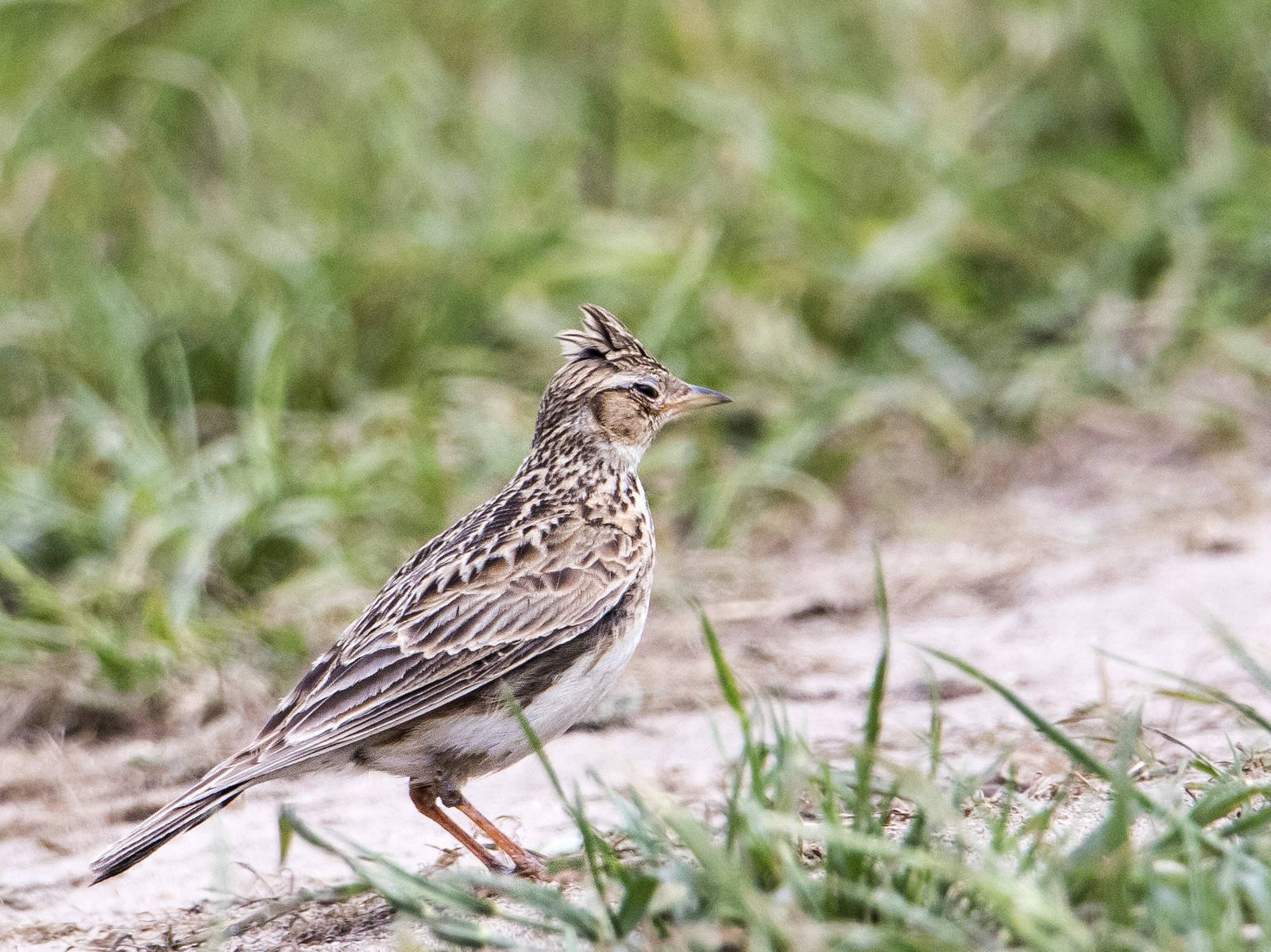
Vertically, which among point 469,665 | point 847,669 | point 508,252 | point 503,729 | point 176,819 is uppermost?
point 508,252

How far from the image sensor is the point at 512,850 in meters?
4.34

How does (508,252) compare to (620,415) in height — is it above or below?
above

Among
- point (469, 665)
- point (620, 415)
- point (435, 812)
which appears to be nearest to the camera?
point (469, 665)

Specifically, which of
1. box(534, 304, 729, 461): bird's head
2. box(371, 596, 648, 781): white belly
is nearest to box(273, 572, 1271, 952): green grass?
box(371, 596, 648, 781): white belly

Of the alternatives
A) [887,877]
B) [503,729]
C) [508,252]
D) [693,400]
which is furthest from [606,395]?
[508,252]

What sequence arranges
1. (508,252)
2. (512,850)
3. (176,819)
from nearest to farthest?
1. (176,819)
2. (512,850)
3. (508,252)

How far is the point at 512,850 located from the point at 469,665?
0.47 metres

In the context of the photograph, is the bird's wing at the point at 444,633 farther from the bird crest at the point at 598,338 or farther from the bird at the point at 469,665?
the bird crest at the point at 598,338

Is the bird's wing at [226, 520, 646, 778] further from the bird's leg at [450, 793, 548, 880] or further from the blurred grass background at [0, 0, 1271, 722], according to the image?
the blurred grass background at [0, 0, 1271, 722]

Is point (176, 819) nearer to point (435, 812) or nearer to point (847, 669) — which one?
point (435, 812)

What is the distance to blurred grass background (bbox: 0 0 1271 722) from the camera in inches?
281

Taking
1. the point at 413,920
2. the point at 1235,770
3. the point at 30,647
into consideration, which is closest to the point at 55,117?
the point at 30,647

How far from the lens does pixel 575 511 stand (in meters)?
5.01

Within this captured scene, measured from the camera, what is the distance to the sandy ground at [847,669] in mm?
4625
